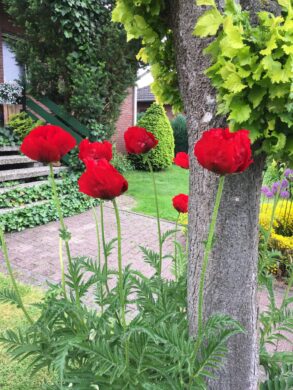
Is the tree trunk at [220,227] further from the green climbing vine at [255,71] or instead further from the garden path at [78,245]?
the garden path at [78,245]

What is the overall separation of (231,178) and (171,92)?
61 centimetres

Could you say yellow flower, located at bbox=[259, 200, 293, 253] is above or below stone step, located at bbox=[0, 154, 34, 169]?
below

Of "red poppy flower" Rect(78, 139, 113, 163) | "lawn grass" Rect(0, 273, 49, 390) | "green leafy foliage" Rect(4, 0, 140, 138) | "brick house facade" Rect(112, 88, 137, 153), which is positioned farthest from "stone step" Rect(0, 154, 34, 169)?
"brick house facade" Rect(112, 88, 137, 153)

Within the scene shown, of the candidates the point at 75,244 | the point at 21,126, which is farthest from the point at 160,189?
the point at 75,244

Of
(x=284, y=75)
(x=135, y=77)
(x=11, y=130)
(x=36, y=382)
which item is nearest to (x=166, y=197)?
(x=135, y=77)

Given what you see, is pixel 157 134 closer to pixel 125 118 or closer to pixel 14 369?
pixel 125 118

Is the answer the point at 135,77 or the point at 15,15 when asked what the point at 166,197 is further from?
the point at 15,15

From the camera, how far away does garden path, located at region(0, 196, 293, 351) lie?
381cm

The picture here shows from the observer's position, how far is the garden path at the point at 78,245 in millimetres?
3807

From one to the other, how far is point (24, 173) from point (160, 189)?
396cm

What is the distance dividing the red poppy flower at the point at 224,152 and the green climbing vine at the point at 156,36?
0.68 m

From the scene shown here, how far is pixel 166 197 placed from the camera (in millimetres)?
7918

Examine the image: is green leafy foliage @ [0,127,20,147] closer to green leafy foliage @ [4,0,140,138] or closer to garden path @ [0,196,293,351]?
green leafy foliage @ [4,0,140,138]

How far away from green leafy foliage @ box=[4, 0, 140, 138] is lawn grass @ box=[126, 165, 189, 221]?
6.71 feet
